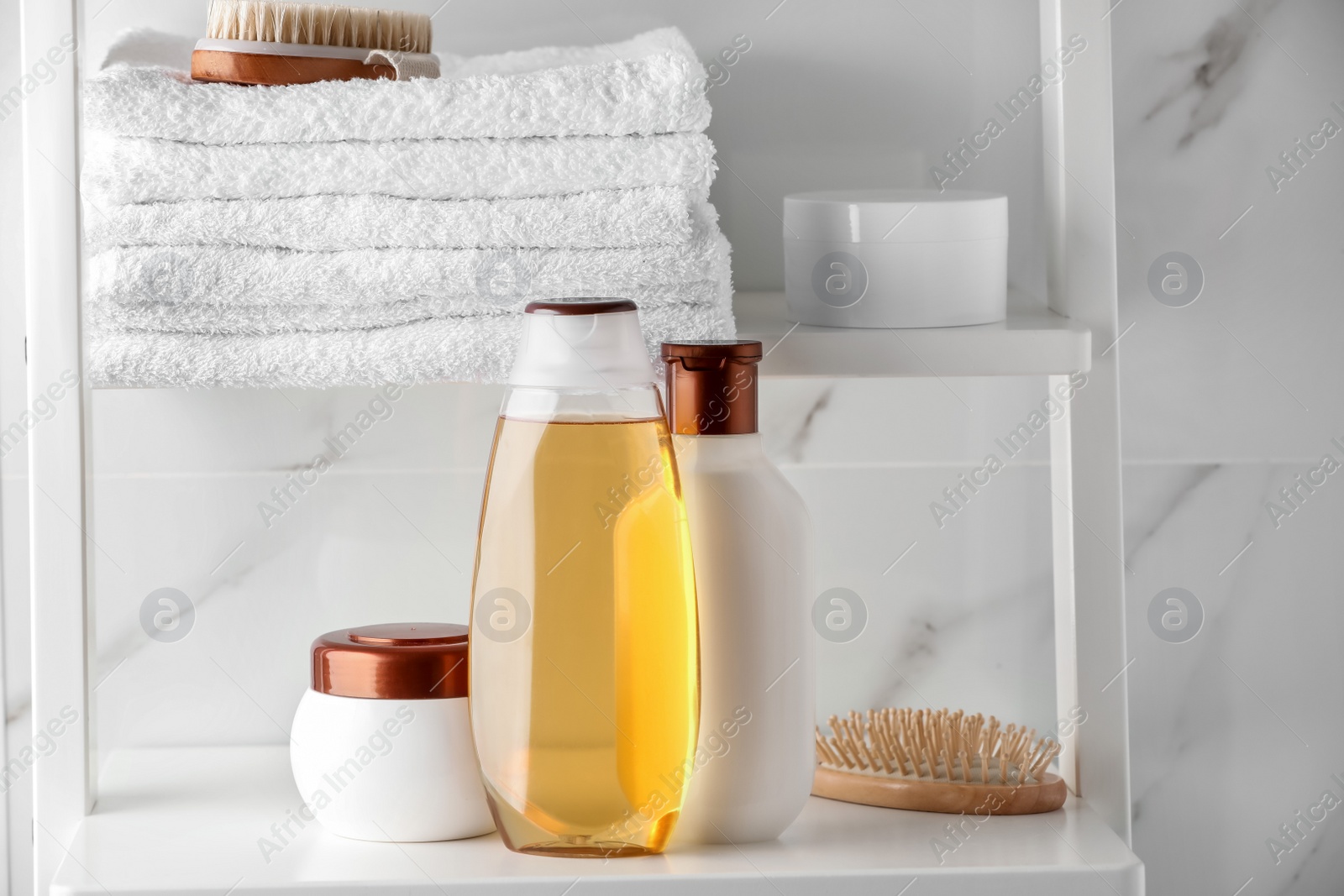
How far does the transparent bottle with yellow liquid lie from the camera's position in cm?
44

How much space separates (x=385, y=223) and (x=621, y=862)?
267mm

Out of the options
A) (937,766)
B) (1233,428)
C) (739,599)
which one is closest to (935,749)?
(937,766)

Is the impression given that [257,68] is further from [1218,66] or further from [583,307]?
[1218,66]

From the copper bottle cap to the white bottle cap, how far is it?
3 centimetres

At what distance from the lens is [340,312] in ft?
1.60

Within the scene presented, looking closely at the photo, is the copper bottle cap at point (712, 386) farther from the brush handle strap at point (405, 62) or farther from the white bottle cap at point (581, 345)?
the brush handle strap at point (405, 62)

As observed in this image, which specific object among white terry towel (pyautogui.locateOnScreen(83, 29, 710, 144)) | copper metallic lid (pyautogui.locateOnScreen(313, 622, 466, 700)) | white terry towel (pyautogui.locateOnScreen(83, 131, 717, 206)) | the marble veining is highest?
the marble veining

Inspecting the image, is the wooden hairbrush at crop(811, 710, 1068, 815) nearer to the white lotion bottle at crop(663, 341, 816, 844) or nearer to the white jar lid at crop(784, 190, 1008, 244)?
the white lotion bottle at crop(663, 341, 816, 844)

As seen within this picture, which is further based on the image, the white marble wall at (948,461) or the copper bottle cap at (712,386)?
the white marble wall at (948,461)

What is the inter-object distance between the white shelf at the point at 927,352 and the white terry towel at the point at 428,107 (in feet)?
0.33

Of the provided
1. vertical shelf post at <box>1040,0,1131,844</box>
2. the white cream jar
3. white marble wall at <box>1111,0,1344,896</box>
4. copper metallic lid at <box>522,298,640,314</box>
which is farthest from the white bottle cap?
white marble wall at <box>1111,0,1344,896</box>

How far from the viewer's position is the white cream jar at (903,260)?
495mm

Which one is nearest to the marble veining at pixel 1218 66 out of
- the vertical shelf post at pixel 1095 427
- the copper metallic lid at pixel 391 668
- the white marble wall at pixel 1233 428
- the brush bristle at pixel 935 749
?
the white marble wall at pixel 1233 428

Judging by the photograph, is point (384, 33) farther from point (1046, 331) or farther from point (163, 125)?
point (1046, 331)
